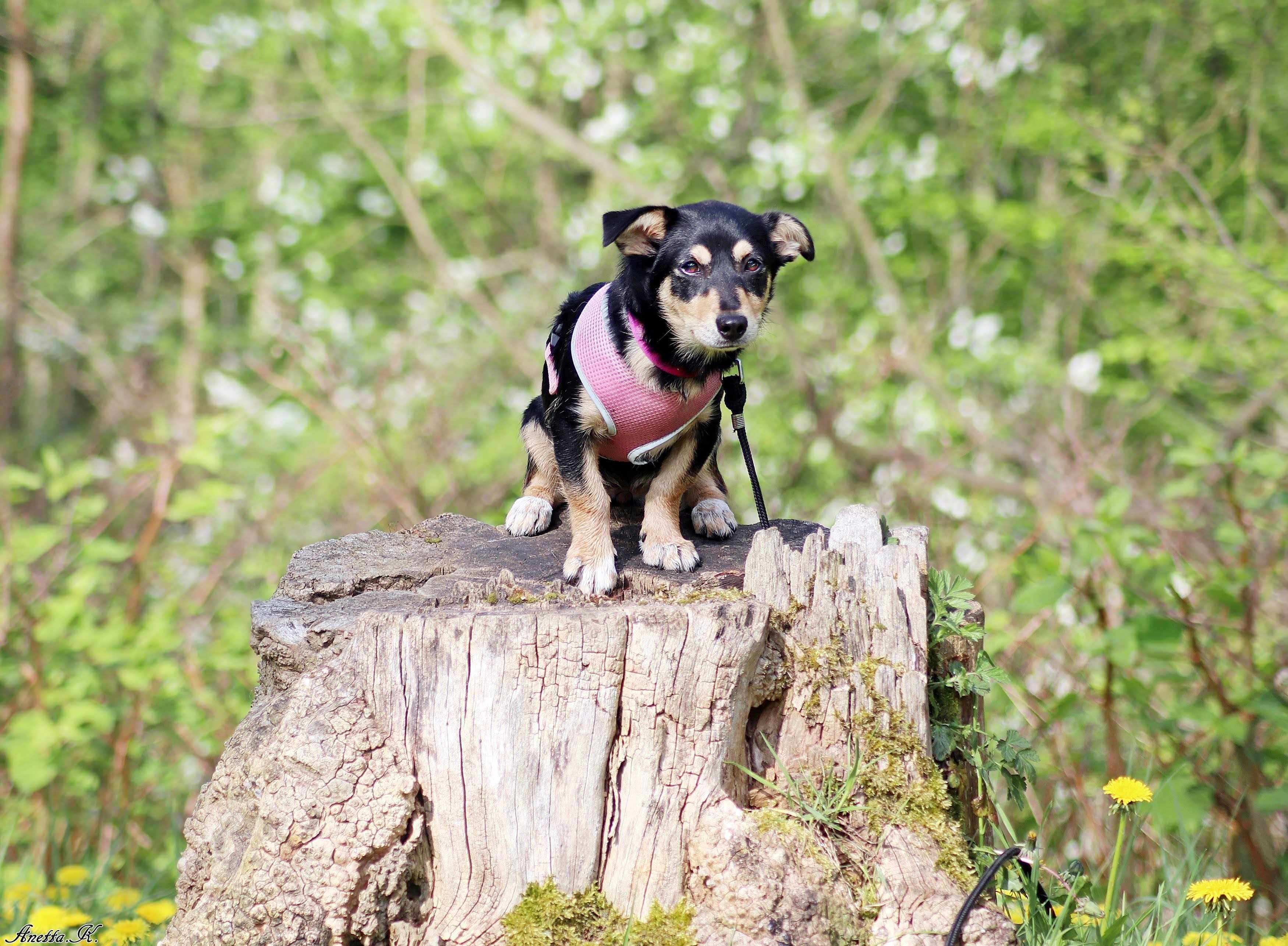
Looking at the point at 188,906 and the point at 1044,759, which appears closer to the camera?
the point at 188,906

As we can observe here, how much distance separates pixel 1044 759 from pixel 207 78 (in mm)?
15376

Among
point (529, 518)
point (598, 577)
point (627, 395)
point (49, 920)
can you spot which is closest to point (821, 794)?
point (598, 577)

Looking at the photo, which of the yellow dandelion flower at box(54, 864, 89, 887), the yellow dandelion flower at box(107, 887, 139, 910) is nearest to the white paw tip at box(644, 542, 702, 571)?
the yellow dandelion flower at box(107, 887, 139, 910)

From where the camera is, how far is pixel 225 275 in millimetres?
16438

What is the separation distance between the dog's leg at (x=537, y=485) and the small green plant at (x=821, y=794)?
4.84 ft

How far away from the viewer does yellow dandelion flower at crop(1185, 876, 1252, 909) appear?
2.35 metres

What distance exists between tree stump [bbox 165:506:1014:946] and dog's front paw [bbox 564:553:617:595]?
0.42m

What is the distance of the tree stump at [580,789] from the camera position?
89.7 inches

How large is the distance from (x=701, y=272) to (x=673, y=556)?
96cm

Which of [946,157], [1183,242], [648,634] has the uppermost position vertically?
[946,157]

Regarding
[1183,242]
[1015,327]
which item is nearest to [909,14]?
[1015,327]

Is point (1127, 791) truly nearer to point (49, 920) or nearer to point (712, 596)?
point (712, 596)

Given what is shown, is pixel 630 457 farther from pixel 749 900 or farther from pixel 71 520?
pixel 71 520

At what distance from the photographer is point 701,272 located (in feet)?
11.1
